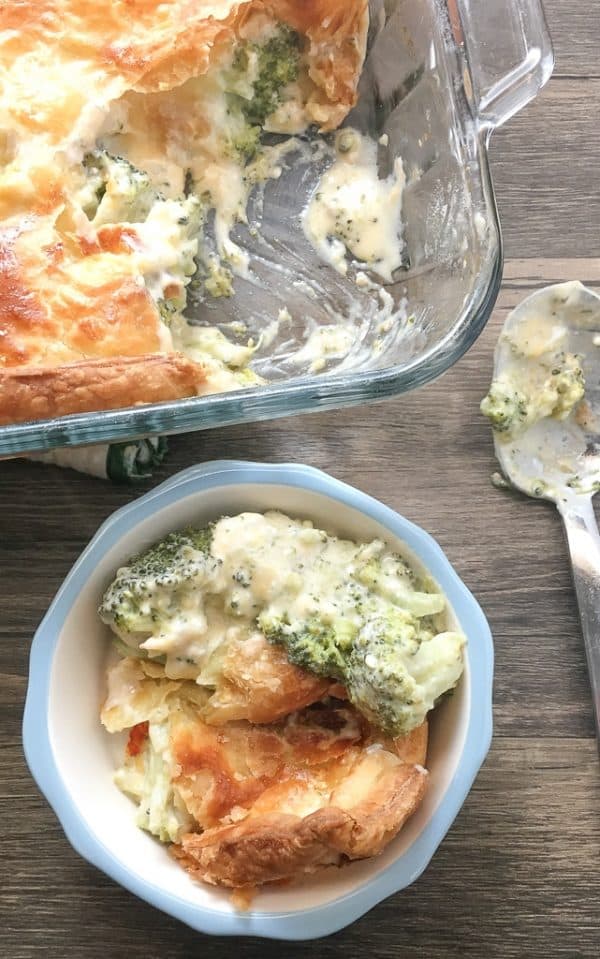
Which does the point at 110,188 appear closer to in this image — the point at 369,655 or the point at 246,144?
the point at 246,144

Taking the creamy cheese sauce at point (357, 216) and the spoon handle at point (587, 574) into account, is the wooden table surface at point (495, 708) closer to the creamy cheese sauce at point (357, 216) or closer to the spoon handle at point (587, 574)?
the spoon handle at point (587, 574)

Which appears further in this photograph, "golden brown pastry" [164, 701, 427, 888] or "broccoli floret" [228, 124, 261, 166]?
"broccoli floret" [228, 124, 261, 166]

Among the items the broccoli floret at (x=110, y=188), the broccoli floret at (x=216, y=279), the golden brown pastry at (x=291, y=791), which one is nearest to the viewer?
the golden brown pastry at (x=291, y=791)

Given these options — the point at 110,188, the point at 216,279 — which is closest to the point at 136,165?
the point at 110,188

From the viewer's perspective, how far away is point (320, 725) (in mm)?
1175

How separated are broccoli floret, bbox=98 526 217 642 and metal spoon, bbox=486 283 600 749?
1.61ft

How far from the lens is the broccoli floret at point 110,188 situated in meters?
1.23

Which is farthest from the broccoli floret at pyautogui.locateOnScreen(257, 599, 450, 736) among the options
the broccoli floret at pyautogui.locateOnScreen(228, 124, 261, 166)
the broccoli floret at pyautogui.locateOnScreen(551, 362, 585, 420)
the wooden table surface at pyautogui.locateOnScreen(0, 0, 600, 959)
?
the broccoli floret at pyautogui.locateOnScreen(228, 124, 261, 166)

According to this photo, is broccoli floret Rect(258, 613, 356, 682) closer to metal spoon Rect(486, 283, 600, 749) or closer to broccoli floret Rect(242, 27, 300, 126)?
metal spoon Rect(486, 283, 600, 749)

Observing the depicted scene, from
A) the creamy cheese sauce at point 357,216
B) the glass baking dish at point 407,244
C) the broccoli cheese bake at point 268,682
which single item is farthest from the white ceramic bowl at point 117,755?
the creamy cheese sauce at point 357,216

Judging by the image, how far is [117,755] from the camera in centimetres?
122

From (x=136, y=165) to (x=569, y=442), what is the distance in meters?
0.74

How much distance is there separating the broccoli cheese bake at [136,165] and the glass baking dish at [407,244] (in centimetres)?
5

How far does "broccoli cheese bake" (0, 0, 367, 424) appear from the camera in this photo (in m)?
1.13
